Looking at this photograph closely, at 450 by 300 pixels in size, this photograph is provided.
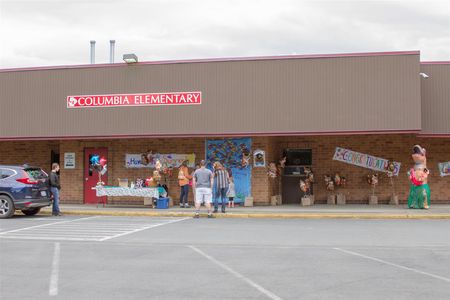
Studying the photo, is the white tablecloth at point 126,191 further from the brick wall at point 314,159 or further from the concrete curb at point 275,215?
the brick wall at point 314,159

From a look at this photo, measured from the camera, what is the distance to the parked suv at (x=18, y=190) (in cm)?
1739

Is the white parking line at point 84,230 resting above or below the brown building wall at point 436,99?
below

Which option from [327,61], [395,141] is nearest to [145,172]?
[327,61]

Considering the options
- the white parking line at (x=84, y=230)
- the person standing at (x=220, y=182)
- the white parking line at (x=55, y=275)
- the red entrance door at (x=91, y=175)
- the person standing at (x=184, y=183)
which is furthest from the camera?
the red entrance door at (x=91, y=175)

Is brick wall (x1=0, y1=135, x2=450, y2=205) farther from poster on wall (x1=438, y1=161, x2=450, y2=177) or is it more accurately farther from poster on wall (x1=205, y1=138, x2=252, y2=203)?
poster on wall (x1=205, y1=138, x2=252, y2=203)

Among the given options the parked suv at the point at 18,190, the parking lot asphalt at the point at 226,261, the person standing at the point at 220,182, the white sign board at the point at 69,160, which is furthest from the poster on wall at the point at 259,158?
the parked suv at the point at 18,190

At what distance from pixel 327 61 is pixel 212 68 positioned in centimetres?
421

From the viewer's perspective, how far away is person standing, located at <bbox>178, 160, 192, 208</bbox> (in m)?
20.9

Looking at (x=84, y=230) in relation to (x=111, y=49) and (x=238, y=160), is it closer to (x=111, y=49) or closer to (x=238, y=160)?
(x=238, y=160)

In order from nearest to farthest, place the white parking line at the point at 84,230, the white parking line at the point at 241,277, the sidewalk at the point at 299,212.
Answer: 1. the white parking line at the point at 241,277
2. the white parking line at the point at 84,230
3. the sidewalk at the point at 299,212

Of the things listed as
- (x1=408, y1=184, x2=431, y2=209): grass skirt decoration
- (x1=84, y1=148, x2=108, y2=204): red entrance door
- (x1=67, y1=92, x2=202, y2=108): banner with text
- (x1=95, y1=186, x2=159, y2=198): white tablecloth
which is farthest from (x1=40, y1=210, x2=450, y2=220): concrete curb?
(x1=67, y1=92, x2=202, y2=108): banner with text

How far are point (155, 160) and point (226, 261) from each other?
13.0 metres

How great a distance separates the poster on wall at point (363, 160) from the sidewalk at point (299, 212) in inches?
62.6

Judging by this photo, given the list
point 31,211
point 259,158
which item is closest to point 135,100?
point 259,158
